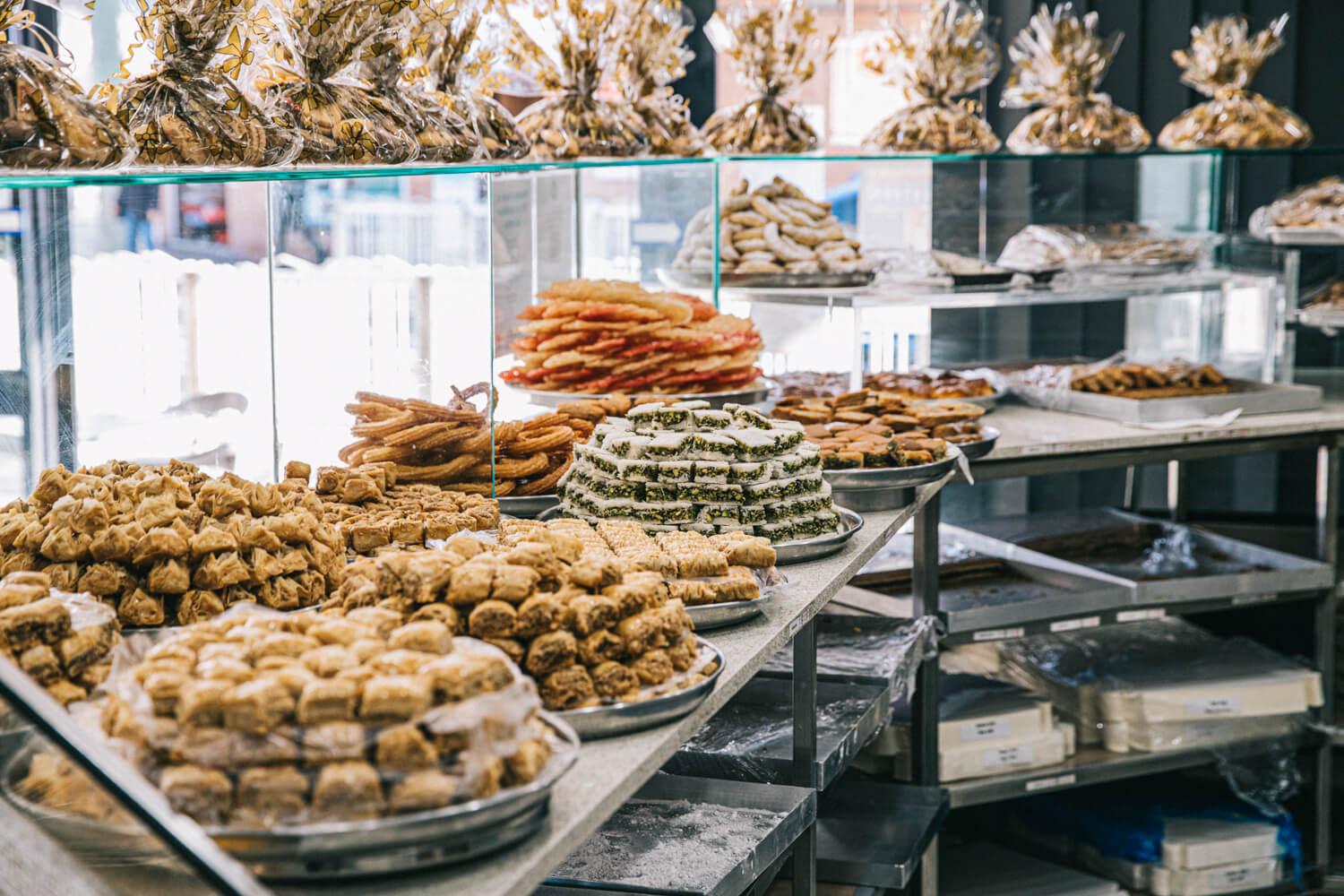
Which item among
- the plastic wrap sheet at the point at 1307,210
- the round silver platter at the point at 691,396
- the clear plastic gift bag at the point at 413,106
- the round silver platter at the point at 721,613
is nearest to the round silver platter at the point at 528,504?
the round silver platter at the point at 691,396

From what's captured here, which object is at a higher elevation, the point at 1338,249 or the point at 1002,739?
the point at 1338,249

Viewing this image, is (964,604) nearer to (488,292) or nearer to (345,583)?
(488,292)

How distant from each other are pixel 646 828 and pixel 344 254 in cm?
91

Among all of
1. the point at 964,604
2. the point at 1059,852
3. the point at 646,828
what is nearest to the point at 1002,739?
the point at 964,604

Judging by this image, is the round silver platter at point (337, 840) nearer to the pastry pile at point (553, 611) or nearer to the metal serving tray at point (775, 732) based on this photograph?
the pastry pile at point (553, 611)

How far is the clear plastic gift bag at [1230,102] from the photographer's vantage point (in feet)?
14.3

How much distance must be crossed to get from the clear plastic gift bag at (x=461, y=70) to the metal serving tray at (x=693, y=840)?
3.74 feet

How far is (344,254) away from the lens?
210 cm

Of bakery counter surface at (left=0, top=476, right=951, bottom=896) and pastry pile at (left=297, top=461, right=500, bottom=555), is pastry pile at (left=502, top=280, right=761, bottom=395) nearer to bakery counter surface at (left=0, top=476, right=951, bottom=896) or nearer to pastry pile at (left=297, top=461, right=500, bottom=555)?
pastry pile at (left=297, top=461, right=500, bottom=555)

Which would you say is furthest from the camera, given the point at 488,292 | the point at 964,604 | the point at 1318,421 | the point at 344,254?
the point at 1318,421

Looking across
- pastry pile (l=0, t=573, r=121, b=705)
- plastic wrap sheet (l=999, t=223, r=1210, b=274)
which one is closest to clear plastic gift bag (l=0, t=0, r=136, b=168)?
pastry pile (l=0, t=573, r=121, b=705)

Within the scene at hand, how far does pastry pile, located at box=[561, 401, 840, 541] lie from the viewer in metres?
2.41

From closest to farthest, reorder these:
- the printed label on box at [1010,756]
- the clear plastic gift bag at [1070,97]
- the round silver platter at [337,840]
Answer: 1. the round silver platter at [337,840]
2. the printed label on box at [1010,756]
3. the clear plastic gift bag at [1070,97]

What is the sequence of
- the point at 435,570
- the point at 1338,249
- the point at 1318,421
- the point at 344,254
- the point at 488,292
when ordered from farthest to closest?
the point at 1338,249 → the point at 1318,421 → the point at 488,292 → the point at 344,254 → the point at 435,570
